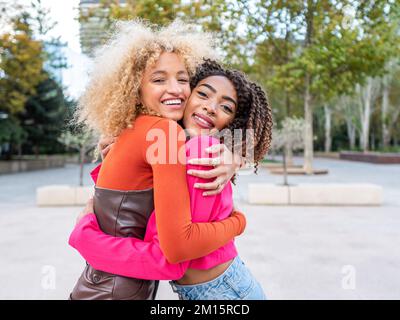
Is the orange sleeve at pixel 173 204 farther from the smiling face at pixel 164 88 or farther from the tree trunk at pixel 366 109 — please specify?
the tree trunk at pixel 366 109

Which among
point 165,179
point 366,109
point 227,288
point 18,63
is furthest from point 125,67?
point 366,109

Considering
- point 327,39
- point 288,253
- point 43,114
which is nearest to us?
point 288,253

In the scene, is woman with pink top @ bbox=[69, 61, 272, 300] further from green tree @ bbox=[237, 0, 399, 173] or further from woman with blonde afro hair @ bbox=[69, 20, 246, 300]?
green tree @ bbox=[237, 0, 399, 173]

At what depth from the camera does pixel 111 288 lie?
3.84 feet

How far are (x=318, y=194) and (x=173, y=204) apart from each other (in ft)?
25.8

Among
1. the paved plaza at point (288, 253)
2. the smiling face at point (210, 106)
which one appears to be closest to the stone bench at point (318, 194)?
the paved plaza at point (288, 253)

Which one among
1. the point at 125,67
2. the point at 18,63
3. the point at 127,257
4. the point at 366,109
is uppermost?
the point at 18,63

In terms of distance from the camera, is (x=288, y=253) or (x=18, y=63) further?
(x=18, y=63)

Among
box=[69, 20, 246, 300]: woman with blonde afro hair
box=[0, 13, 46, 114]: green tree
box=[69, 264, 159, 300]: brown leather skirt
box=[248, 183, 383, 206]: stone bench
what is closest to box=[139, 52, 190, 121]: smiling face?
box=[69, 20, 246, 300]: woman with blonde afro hair

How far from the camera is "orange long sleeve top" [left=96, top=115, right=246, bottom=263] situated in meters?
1.05

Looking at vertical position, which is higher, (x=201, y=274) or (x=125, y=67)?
(x=125, y=67)

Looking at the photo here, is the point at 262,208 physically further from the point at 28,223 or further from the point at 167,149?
the point at 167,149

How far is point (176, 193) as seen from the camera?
1.05 meters

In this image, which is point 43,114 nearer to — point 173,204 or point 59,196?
point 59,196
